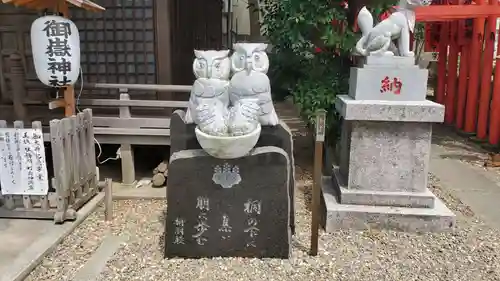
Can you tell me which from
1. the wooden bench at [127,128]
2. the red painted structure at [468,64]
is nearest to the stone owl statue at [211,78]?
the wooden bench at [127,128]

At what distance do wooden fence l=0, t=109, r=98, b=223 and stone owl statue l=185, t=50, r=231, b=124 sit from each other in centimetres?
163

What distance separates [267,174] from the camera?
3.82 meters

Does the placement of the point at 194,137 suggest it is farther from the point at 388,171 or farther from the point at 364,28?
the point at 364,28

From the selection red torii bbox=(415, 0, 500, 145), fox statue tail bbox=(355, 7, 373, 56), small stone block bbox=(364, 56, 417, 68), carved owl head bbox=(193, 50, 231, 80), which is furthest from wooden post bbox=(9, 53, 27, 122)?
red torii bbox=(415, 0, 500, 145)

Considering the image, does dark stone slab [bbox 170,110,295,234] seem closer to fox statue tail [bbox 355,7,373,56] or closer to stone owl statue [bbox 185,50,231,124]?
stone owl statue [bbox 185,50,231,124]

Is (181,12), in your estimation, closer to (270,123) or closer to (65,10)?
(65,10)

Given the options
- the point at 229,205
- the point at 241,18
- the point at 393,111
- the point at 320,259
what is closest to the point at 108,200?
the point at 229,205

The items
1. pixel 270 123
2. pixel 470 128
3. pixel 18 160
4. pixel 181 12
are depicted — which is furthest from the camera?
pixel 470 128

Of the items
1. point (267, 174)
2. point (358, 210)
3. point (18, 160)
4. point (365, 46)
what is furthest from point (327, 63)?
point (18, 160)

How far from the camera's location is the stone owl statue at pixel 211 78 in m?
3.87

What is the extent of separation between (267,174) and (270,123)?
0.53 metres

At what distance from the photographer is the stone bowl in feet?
11.8

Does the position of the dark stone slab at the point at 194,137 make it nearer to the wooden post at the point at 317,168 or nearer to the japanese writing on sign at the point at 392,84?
the wooden post at the point at 317,168

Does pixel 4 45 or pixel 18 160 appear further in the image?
pixel 4 45
